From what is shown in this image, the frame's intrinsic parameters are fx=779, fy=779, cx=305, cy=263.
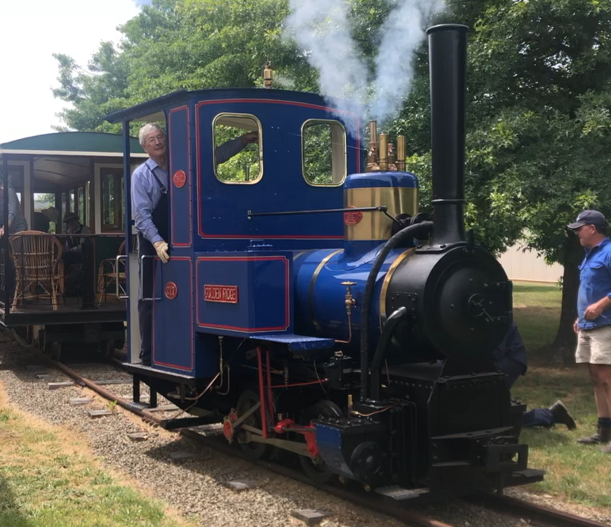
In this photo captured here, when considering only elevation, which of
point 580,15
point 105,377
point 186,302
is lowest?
point 105,377

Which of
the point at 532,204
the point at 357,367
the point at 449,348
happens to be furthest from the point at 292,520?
the point at 532,204

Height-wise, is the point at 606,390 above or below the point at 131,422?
above

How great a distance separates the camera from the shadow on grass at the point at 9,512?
4628 millimetres

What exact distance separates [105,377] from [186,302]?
4.93m

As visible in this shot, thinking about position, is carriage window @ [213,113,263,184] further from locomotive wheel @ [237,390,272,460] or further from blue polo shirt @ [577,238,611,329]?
blue polo shirt @ [577,238,611,329]

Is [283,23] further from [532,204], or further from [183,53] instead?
[183,53]

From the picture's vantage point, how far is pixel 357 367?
16.9 feet

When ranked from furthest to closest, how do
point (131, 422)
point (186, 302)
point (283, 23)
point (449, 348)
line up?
point (283, 23)
point (131, 422)
point (186, 302)
point (449, 348)

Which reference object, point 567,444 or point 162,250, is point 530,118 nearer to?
point 567,444

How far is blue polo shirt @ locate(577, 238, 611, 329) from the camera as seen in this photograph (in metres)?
6.18

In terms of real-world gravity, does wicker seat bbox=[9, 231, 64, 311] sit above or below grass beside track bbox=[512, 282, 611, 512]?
above

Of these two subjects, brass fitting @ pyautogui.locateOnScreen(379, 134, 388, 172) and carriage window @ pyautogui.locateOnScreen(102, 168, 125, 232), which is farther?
carriage window @ pyautogui.locateOnScreen(102, 168, 125, 232)

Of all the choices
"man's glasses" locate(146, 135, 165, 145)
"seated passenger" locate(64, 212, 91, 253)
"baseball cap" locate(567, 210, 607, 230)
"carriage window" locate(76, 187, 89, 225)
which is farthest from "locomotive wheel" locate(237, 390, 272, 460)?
"carriage window" locate(76, 187, 89, 225)

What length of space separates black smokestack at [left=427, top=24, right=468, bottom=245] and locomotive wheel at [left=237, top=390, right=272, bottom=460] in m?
2.17
